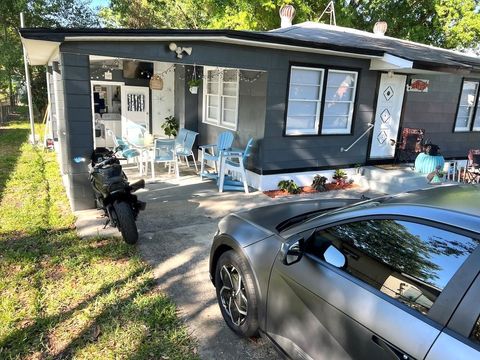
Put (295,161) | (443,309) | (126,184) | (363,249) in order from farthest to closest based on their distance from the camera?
(295,161) → (126,184) → (363,249) → (443,309)

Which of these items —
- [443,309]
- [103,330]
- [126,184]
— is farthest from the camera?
[126,184]

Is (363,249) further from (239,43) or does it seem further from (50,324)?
(239,43)

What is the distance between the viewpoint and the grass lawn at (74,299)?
9.50 feet

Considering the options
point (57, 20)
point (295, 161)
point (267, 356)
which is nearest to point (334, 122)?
point (295, 161)

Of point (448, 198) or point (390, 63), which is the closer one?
point (448, 198)

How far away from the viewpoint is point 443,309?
1617 millimetres

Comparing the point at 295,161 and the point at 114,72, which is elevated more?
the point at 114,72

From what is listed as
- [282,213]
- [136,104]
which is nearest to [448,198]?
[282,213]

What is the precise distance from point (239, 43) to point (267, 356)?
211 inches

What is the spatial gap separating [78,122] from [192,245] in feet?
8.78

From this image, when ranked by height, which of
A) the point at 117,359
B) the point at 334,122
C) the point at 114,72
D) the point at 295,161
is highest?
the point at 114,72

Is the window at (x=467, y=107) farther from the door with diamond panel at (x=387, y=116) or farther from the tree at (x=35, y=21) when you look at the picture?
the tree at (x=35, y=21)

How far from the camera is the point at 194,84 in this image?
9.38 metres

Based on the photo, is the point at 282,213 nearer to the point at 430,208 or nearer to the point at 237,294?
the point at 237,294
